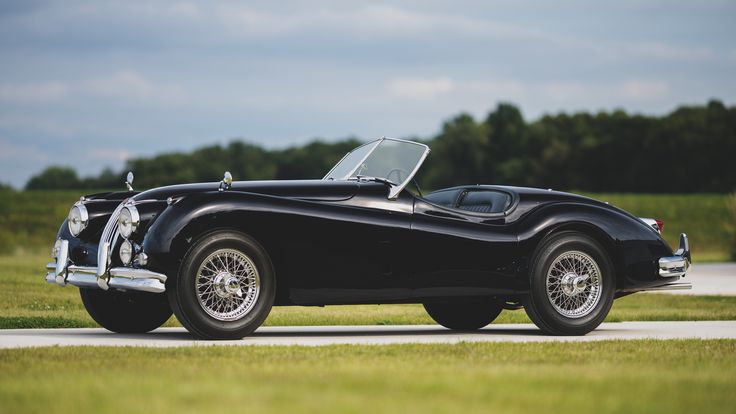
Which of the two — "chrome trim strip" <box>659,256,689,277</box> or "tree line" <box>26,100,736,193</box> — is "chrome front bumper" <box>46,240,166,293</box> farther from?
"tree line" <box>26,100,736,193</box>

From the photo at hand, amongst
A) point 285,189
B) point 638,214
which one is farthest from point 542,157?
point 285,189

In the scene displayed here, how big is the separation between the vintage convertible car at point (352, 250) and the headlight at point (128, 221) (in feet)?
0.04

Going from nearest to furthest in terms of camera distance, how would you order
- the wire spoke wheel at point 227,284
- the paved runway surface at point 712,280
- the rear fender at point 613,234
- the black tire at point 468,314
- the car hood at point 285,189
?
the wire spoke wheel at point 227,284, the car hood at point 285,189, the rear fender at point 613,234, the black tire at point 468,314, the paved runway surface at point 712,280

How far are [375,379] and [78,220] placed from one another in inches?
200

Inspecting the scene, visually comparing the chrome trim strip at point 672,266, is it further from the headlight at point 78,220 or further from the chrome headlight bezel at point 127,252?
the headlight at point 78,220

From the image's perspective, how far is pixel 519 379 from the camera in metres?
6.66

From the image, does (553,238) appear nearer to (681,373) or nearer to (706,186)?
(681,373)

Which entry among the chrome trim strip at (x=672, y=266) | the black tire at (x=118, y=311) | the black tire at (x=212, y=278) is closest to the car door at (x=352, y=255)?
the black tire at (x=212, y=278)

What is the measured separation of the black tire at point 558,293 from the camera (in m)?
10.2

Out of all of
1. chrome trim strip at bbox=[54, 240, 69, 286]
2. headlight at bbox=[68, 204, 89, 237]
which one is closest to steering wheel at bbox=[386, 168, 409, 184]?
headlight at bbox=[68, 204, 89, 237]

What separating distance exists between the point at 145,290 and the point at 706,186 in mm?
82647

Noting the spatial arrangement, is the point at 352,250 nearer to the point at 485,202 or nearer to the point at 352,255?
the point at 352,255

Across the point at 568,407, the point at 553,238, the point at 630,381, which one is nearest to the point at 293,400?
the point at 568,407

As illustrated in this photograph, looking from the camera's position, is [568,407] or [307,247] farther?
[307,247]
